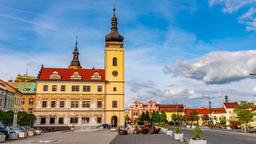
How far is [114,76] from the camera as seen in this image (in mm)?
75750

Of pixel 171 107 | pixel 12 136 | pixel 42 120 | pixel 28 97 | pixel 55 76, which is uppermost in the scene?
pixel 55 76

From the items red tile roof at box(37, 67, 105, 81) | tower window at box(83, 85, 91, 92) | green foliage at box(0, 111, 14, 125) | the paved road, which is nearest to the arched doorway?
tower window at box(83, 85, 91, 92)

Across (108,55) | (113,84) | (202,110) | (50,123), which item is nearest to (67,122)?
(50,123)

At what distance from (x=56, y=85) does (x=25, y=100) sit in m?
13.3

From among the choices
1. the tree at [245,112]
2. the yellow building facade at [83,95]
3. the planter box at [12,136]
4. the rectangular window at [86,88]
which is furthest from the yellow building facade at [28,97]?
the tree at [245,112]

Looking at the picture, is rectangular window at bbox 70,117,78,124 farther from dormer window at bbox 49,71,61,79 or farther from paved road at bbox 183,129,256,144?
paved road at bbox 183,129,256,144

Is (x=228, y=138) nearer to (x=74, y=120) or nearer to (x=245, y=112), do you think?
(x=245, y=112)

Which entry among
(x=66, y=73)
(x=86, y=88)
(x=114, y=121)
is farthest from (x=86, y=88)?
(x=114, y=121)

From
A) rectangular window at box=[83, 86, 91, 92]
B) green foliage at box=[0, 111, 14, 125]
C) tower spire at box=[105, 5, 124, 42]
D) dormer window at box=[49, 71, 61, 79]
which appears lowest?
green foliage at box=[0, 111, 14, 125]

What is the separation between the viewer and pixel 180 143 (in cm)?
2589

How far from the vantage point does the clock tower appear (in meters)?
73.8

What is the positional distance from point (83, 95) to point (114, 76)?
9.19 metres

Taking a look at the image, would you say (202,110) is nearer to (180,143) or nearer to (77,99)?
(77,99)

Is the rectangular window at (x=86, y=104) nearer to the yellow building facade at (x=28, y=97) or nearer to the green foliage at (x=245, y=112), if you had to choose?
the yellow building facade at (x=28, y=97)
